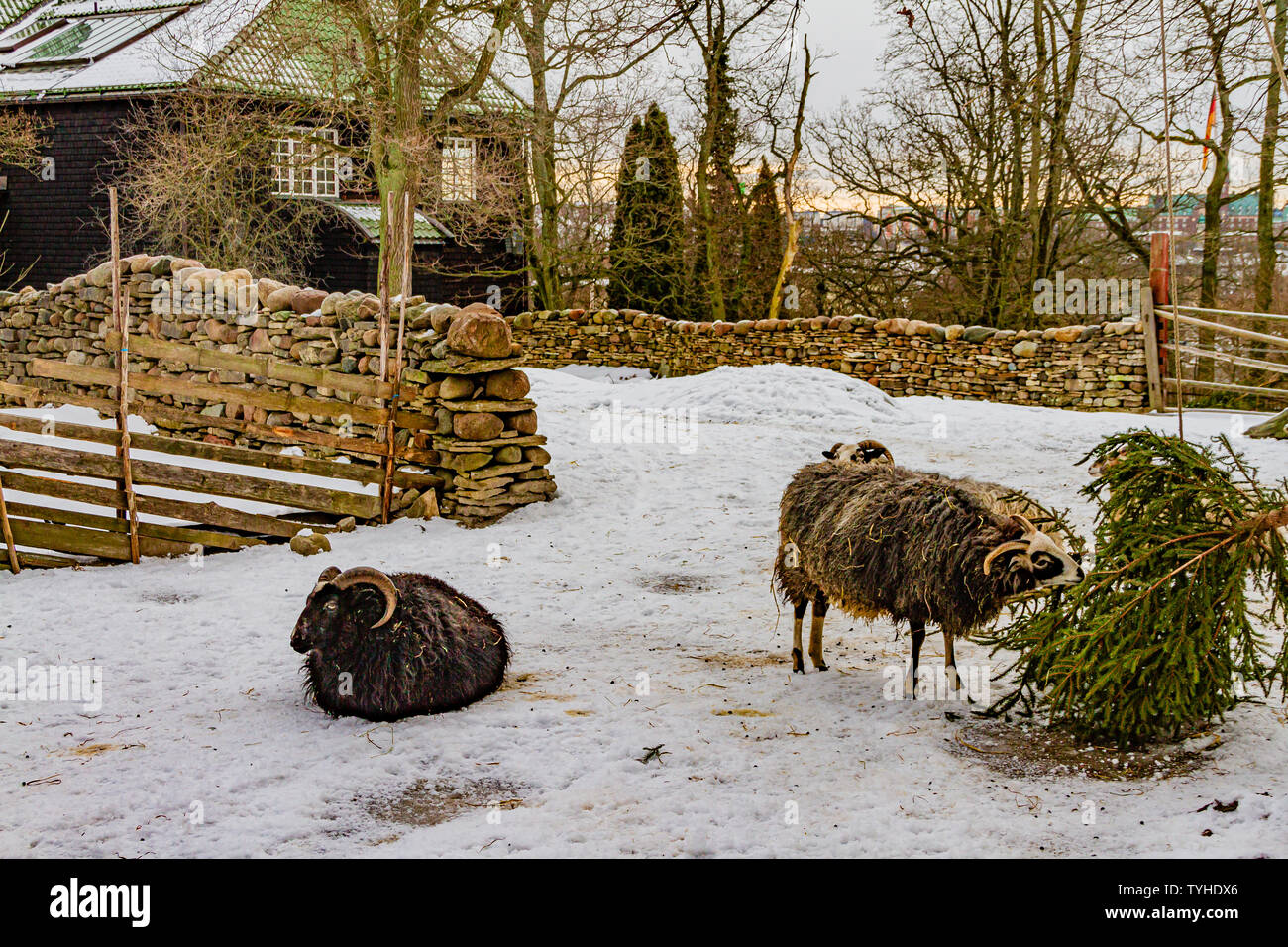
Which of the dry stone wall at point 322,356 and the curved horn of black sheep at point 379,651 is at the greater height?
the dry stone wall at point 322,356

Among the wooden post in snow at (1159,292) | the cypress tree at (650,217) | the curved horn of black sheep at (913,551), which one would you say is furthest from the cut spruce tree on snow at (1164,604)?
the cypress tree at (650,217)

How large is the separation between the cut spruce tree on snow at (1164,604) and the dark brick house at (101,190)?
63.2 ft

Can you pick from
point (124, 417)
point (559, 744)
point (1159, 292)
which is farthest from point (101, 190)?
point (559, 744)

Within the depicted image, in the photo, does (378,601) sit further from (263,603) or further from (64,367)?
(64,367)

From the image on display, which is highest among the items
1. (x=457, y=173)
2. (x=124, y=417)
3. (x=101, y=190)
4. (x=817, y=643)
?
(x=101, y=190)

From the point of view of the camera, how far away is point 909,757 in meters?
4.46

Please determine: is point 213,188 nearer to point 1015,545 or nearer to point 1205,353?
point 1205,353

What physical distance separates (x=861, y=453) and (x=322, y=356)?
22.2 ft

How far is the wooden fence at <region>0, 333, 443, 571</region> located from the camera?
7742 mm

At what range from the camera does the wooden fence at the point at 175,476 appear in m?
7.74

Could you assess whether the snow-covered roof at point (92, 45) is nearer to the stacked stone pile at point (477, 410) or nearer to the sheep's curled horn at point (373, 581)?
the stacked stone pile at point (477, 410)

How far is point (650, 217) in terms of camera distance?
2291 centimetres

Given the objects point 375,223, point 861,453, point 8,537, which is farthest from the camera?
point 375,223
